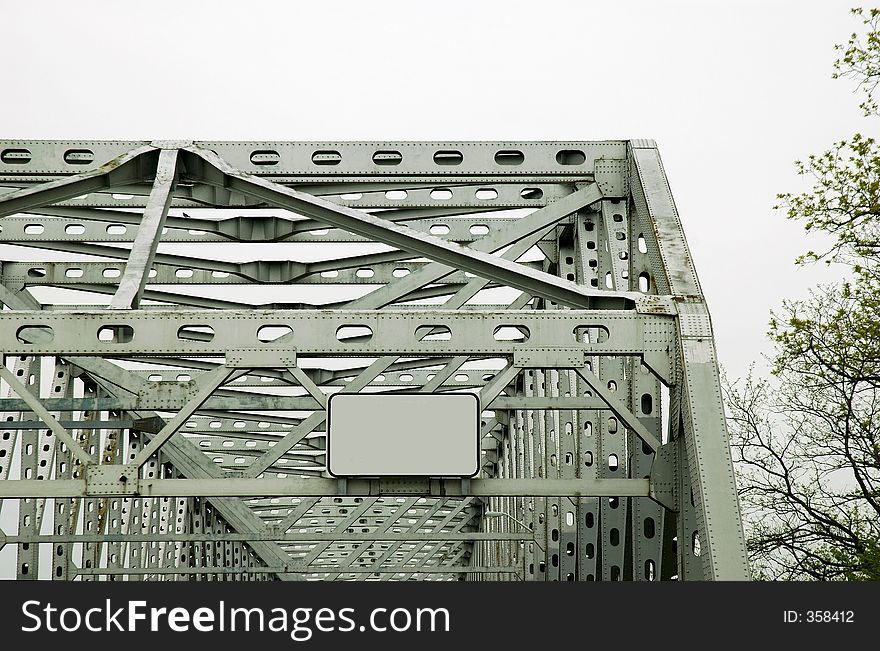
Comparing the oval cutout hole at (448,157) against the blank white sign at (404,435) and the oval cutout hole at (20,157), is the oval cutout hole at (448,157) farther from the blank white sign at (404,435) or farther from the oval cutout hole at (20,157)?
the oval cutout hole at (20,157)

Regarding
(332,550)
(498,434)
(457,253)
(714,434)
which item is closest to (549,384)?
(457,253)

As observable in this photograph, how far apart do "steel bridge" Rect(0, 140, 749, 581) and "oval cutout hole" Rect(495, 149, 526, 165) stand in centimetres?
2

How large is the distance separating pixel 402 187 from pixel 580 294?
4143 mm

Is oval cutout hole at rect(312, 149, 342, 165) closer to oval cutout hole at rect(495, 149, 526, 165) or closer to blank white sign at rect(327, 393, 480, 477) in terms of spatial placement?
oval cutout hole at rect(495, 149, 526, 165)

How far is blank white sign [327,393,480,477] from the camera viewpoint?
446 inches

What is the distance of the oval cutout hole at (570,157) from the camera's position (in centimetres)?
1519

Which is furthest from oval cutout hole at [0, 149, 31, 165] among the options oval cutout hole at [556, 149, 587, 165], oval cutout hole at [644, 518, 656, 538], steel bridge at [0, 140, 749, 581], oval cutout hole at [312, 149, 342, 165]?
oval cutout hole at [644, 518, 656, 538]

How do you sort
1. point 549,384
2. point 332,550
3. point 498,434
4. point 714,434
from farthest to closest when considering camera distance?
point 332,550 < point 498,434 < point 549,384 < point 714,434

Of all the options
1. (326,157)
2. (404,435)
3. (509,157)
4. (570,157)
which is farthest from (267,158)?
(404,435)

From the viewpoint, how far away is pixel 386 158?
15180 millimetres

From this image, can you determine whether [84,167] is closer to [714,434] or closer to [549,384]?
[549,384]

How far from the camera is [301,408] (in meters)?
18.1

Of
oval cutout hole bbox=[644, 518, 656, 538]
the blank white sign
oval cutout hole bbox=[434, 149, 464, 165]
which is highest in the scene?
oval cutout hole bbox=[434, 149, 464, 165]

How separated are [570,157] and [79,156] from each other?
589cm
